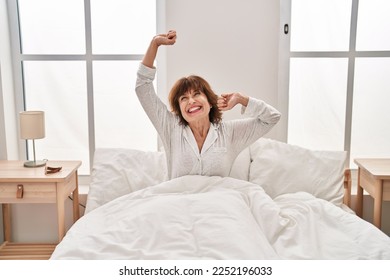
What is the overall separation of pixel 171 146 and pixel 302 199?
0.56 m

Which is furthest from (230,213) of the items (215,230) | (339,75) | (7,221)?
(7,221)

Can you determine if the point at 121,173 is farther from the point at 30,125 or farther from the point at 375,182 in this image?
the point at 375,182

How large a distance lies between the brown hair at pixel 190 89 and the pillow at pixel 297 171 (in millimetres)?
307

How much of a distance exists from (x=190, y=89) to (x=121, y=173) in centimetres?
48

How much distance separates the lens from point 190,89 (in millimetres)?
1810

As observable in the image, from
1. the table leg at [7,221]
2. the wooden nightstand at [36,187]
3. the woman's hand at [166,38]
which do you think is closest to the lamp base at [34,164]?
the wooden nightstand at [36,187]

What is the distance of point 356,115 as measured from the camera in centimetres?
231

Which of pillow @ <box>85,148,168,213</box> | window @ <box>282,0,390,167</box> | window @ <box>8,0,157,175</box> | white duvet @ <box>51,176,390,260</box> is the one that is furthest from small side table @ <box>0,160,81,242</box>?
window @ <box>282,0,390,167</box>

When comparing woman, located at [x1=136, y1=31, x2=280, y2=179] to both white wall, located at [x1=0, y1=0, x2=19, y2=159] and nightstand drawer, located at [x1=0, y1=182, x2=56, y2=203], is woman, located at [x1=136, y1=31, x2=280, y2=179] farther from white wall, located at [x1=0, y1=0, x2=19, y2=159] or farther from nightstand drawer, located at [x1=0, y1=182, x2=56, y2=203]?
white wall, located at [x1=0, y1=0, x2=19, y2=159]
